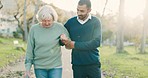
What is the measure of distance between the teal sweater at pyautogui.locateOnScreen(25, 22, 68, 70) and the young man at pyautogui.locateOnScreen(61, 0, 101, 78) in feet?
0.54

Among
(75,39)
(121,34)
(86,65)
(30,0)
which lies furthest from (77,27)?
(30,0)

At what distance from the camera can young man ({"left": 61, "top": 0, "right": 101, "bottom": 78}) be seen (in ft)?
17.8

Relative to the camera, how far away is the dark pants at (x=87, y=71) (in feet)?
18.2

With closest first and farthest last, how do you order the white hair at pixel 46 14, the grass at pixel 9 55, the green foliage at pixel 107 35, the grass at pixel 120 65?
the white hair at pixel 46 14, the grass at pixel 120 65, the grass at pixel 9 55, the green foliage at pixel 107 35

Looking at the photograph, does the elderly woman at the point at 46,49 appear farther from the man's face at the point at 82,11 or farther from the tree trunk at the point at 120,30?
the tree trunk at the point at 120,30

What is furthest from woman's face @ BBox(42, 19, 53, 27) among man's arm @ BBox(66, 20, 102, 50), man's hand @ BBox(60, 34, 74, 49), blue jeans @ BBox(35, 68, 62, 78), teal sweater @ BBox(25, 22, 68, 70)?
blue jeans @ BBox(35, 68, 62, 78)

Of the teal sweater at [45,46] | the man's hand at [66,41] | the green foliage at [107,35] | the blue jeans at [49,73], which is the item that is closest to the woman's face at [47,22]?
the teal sweater at [45,46]

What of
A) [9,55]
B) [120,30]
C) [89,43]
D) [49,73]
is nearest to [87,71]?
[89,43]

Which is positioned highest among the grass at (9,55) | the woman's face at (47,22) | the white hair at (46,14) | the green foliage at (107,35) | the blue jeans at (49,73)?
the white hair at (46,14)

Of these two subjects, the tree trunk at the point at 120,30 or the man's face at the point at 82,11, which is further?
the tree trunk at the point at 120,30

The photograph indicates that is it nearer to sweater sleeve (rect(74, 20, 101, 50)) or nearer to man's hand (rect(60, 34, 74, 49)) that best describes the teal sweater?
man's hand (rect(60, 34, 74, 49))

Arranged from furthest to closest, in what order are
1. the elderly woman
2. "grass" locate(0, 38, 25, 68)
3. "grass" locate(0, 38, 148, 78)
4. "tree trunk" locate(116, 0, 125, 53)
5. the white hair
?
"tree trunk" locate(116, 0, 125, 53), "grass" locate(0, 38, 25, 68), "grass" locate(0, 38, 148, 78), the elderly woman, the white hair

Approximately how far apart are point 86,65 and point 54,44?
0.51 metres

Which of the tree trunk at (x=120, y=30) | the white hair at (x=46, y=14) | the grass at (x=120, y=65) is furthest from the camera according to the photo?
the tree trunk at (x=120, y=30)
